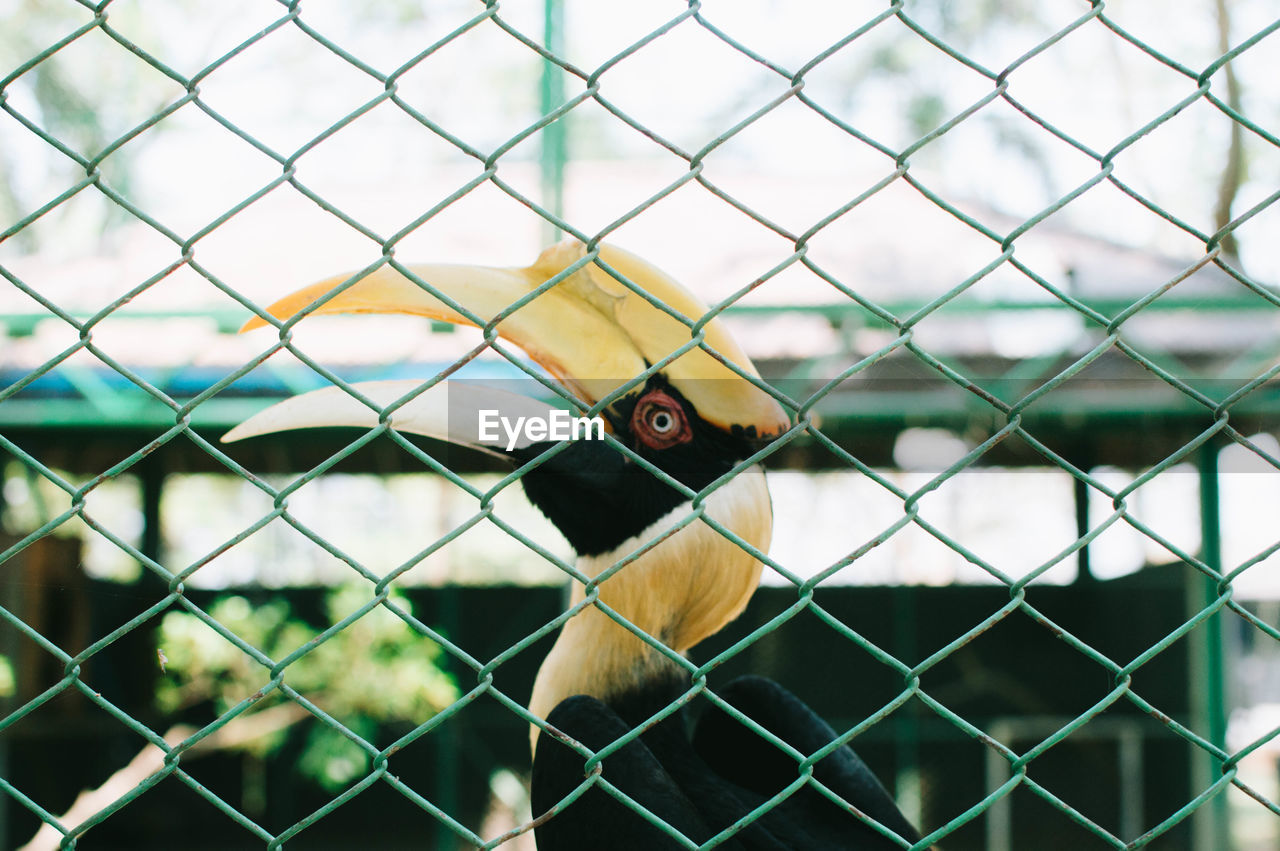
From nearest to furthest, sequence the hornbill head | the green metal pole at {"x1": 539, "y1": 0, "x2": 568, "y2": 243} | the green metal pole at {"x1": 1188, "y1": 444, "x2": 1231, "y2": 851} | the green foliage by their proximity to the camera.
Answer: the hornbill head
the green metal pole at {"x1": 539, "y1": 0, "x2": 568, "y2": 243}
the green foliage
the green metal pole at {"x1": 1188, "y1": 444, "x2": 1231, "y2": 851}

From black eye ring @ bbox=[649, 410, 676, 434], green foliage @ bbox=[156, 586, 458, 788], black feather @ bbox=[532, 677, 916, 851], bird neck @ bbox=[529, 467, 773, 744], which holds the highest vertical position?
black eye ring @ bbox=[649, 410, 676, 434]

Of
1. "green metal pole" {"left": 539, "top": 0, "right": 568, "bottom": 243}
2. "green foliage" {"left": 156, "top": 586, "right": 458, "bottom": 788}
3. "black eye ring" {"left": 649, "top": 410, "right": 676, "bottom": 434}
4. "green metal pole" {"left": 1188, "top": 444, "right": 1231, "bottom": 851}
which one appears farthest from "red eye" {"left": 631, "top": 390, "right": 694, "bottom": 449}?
"green metal pole" {"left": 1188, "top": 444, "right": 1231, "bottom": 851}

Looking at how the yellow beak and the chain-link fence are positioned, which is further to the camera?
the chain-link fence

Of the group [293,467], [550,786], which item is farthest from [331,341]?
[550,786]

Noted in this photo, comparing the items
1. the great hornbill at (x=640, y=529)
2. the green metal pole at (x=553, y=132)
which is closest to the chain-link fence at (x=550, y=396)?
the green metal pole at (x=553, y=132)

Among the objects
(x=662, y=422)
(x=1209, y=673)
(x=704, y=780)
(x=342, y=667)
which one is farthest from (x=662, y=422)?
(x=1209, y=673)

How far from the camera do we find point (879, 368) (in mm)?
6527

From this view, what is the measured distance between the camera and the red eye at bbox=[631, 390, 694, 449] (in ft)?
7.07

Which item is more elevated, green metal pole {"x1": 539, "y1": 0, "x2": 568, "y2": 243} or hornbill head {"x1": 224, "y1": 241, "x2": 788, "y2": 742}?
green metal pole {"x1": 539, "y1": 0, "x2": 568, "y2": 243}

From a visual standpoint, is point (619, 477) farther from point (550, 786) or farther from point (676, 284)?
point (550, 786)

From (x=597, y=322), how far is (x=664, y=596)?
591 mm

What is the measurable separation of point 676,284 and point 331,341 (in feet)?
16.2

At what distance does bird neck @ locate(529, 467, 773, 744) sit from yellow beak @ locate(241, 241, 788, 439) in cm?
18

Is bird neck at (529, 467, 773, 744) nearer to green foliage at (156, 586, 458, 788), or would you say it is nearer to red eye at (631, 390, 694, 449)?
red eye at (631, 390, 694, 449)
